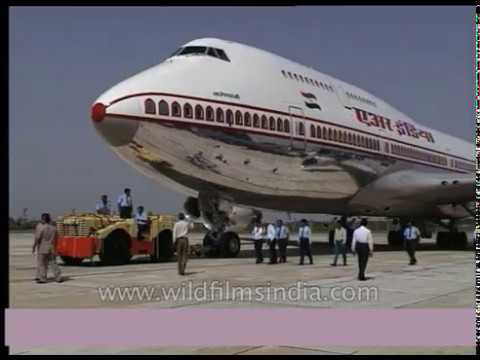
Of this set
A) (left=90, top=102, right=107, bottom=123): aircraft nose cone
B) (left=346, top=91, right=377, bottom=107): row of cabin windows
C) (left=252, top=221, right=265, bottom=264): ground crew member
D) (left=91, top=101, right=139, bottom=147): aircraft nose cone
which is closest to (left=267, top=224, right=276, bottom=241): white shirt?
(left=252, top=221, right=265, bottom=264): ground crew member

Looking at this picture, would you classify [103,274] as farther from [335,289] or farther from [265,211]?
[265,211]

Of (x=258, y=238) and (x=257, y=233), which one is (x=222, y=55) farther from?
(x=258, y=238)

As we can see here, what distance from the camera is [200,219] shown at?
16828 millimetres

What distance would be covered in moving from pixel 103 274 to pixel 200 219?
4485 millimetres

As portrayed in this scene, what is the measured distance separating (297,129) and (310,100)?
1.47m

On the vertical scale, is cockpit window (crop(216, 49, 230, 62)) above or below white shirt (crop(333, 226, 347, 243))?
above

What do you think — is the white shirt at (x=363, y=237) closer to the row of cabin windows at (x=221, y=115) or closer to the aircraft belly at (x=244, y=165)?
the aircraft belly at (x=244, y=165)

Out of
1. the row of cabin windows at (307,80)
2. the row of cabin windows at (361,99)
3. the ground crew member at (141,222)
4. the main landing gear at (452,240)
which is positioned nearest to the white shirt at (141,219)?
the ground crew member at (141,222)

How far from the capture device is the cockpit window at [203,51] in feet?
54.3

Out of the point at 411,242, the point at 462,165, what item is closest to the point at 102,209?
the point at 411,242

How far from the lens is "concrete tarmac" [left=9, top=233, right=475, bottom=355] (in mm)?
5969

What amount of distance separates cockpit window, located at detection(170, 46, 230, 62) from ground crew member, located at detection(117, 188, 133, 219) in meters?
4.11

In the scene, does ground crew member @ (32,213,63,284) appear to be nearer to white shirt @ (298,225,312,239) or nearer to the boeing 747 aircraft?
the boeing 747 aircraft
